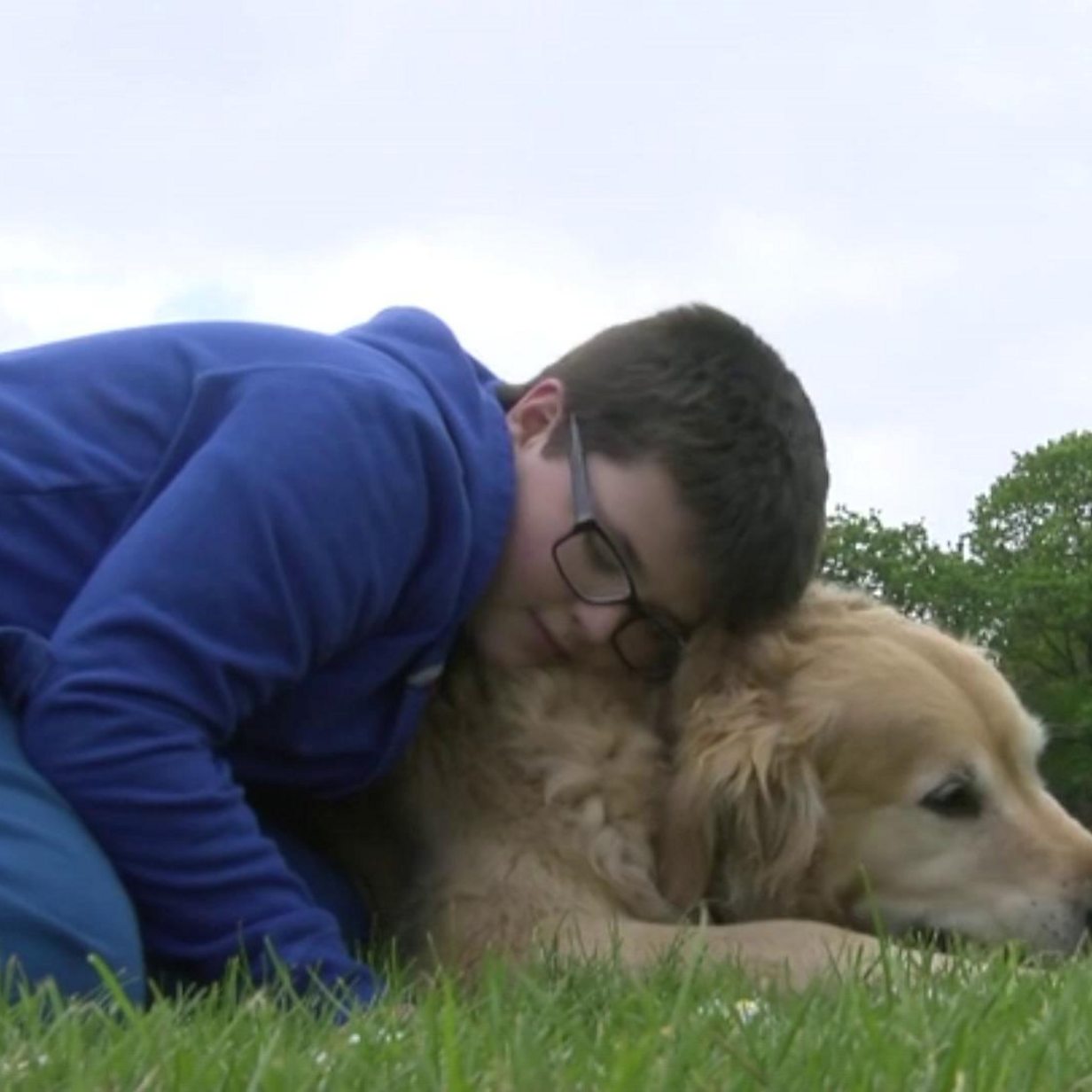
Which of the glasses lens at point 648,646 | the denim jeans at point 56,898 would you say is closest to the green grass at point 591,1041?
the denim jeans at point 56,898

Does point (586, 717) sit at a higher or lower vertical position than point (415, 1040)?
lower

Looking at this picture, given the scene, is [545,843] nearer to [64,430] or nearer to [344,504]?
[344,504]

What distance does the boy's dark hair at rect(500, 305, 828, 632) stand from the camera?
12.8ft

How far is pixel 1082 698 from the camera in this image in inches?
1239

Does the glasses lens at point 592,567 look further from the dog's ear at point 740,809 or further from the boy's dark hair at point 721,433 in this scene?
the dog's ear at point 740,809

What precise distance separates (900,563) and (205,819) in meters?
31.0

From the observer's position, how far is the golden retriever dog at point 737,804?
4.20m

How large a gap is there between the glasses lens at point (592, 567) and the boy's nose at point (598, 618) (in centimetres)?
2

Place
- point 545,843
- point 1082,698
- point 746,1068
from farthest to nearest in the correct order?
point 1082,698 → point 545,843 → point 746,1068

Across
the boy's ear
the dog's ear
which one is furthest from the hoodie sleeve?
the dog's ear

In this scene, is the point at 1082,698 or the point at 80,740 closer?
the point at 80,740

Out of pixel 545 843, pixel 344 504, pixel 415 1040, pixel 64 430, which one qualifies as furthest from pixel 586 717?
pixel 415 1040

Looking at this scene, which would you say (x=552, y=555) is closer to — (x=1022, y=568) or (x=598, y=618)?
(x=598, y=618)

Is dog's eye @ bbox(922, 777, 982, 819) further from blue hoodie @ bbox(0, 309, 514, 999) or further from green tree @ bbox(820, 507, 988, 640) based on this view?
green tree @ bbox(820, 507, 988, 640)
